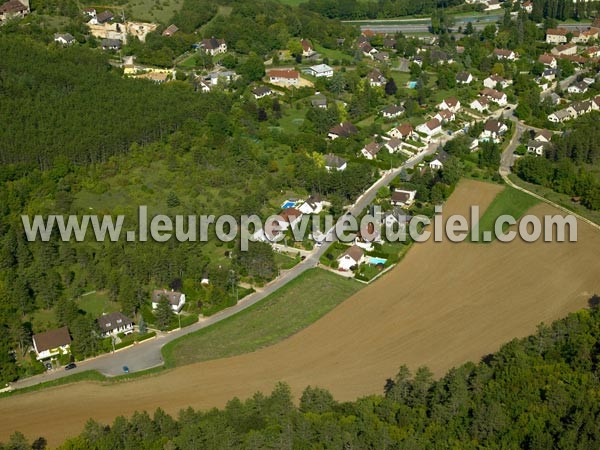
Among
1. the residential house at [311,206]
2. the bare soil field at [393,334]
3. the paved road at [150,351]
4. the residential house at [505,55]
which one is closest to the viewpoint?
the bare soil field at [393,334]

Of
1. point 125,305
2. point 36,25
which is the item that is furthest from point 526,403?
point 36,25

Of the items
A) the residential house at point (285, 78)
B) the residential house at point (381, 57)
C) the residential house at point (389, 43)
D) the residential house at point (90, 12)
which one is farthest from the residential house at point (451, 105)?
the residential house at point (90, 12)

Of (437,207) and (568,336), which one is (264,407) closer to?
(568,336)

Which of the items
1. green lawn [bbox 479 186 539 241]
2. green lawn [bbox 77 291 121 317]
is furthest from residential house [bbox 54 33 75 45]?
green lawn [bbox 479 186 539 241]

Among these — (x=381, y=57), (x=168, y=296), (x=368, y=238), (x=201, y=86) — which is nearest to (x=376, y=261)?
(x=368, y=238)

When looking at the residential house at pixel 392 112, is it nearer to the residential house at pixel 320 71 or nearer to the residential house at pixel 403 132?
the residential house at pixel 403 132

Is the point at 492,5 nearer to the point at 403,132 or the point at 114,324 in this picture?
the point at 403,132
